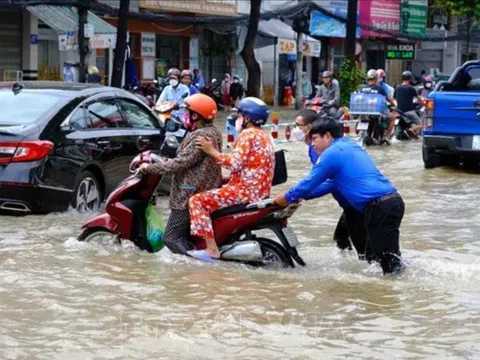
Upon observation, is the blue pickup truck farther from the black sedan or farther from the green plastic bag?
the green plastic bag

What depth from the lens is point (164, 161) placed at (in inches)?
313

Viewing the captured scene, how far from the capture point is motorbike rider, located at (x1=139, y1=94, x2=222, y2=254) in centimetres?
796

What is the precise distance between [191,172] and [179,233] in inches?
19.3

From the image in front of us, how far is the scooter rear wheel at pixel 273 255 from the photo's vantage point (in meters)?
7.75

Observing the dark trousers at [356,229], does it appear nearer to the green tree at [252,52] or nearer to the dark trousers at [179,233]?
the dark trousers at [179,233]

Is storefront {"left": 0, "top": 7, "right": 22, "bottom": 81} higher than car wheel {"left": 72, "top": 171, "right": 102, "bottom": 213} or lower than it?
higher

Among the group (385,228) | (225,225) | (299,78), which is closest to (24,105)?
(225,225)

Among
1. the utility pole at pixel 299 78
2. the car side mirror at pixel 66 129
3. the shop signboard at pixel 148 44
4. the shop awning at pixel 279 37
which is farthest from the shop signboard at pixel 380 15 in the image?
the car side mirror at pixel 66 129

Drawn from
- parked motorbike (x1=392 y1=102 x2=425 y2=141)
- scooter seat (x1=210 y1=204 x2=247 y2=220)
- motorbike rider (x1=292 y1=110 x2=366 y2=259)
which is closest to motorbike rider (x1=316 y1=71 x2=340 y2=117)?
parked motorbike (x1=392 y1=102 x2=425 y2=141)

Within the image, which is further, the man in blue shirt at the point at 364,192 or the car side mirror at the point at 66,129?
the car side mirror at the point at 66,129

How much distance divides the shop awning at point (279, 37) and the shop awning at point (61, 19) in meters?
9.48

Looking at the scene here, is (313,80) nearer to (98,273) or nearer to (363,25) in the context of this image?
(363,25)

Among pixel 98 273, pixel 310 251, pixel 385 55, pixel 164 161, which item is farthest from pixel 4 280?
pixel 385 55

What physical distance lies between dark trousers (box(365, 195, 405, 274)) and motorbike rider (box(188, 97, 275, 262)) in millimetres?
881
